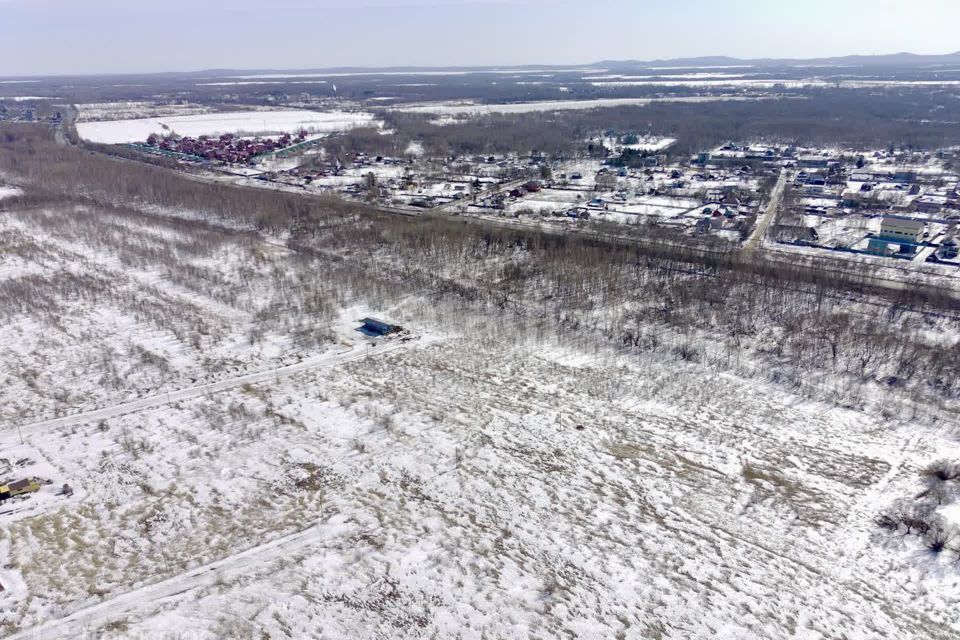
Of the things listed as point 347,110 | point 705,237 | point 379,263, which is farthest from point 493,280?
point 347,110

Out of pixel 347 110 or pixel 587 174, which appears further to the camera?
pixel 347 110

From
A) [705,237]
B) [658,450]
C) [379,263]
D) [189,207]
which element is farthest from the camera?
[189,207]

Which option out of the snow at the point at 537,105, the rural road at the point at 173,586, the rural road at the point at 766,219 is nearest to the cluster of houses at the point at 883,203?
the rural road at the point at 766,219

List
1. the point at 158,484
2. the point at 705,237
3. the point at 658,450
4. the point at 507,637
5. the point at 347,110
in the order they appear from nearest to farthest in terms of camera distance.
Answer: the point at 507,637 < the point at 158,484 < the point at 658,450 < the point at 705,237 < the point at 347,110

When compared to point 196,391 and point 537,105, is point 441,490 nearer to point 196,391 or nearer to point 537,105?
point 196,391

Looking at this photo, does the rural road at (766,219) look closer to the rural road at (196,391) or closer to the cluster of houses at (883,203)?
the cluster of houses at (883,203)

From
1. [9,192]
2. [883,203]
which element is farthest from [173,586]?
[9,192]

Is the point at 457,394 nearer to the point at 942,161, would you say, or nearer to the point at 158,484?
the point at 158,484
